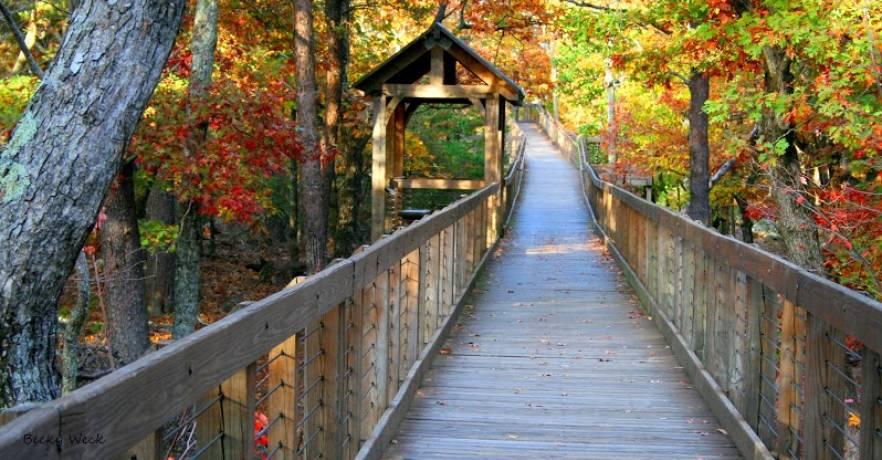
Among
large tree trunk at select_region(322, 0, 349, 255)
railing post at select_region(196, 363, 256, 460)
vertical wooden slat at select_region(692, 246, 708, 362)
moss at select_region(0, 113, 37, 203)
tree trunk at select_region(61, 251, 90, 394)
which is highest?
large tree trunk at select_region(322, 0, 349, 255)

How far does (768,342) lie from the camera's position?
5621 millimetres

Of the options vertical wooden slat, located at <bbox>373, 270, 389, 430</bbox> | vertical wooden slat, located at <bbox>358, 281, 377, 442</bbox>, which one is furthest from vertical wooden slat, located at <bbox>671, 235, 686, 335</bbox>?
vertical wooden slat, located at <bbox>358, 281, 377, 442</bbox>

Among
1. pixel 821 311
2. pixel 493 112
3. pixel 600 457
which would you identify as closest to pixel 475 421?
pixel 600 457

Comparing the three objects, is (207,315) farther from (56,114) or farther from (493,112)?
(56,114)

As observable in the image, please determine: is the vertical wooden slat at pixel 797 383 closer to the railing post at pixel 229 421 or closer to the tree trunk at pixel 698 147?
the railing post at pixel 229 421

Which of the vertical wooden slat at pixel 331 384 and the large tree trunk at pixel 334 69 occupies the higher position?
the large tree trunk at pixel 334 69

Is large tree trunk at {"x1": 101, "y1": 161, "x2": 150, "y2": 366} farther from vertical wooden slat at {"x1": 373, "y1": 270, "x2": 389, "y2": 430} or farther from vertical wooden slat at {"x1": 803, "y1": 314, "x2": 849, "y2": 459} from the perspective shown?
vertical wooden slat at {"x1": 803, "y1": 314, "x2": 849, "y2": 459}

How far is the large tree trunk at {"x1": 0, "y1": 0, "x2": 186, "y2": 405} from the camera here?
5762mm

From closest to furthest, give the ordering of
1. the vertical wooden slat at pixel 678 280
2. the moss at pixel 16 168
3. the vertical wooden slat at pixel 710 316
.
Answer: the moss at pixel 16 168 < the vertical wooden slat at pixel 710 316 < the vertical wooden slat at pixel 678 280

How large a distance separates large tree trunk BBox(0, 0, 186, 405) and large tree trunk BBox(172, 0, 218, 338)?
26.2 feet

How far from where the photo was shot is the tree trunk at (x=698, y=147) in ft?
63.9

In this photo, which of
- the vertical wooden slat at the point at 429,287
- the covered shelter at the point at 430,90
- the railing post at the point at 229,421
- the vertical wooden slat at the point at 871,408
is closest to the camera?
the railing post at the point at 229,421

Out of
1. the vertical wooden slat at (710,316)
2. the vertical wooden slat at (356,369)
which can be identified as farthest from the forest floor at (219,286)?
the vertical wooden slat at (356,369)

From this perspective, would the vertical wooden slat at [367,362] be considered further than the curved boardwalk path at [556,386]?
No
